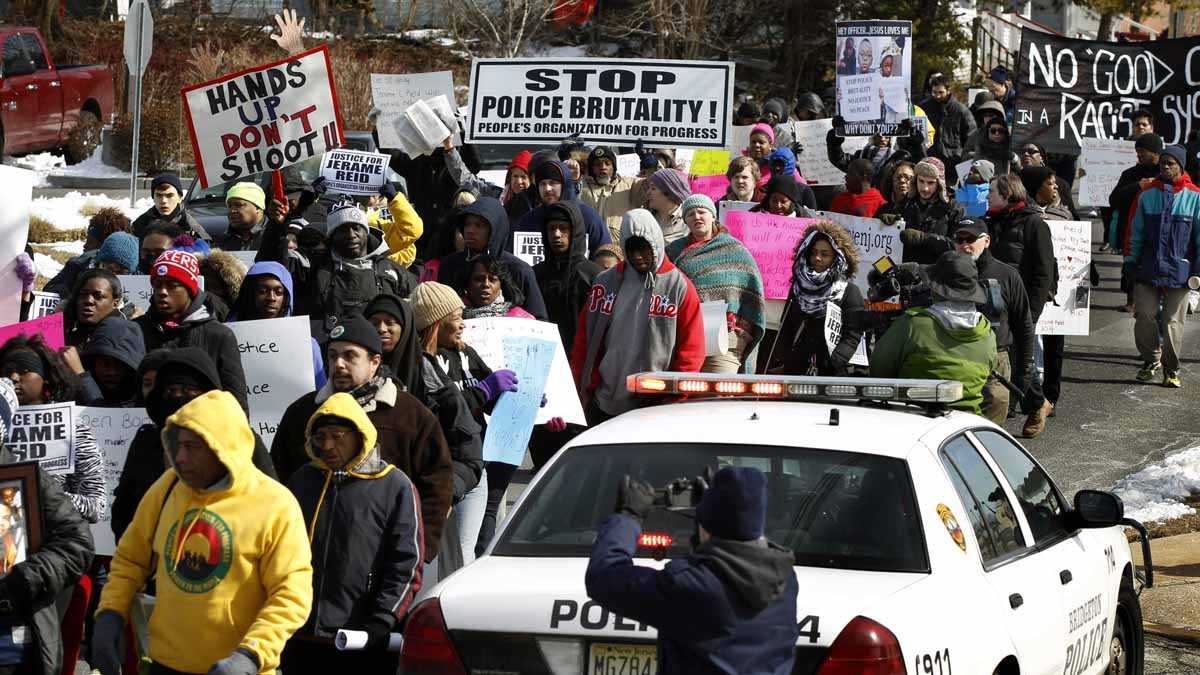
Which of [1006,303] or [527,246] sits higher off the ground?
[527,246]

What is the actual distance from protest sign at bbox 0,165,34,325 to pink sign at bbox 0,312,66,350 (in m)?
1.33

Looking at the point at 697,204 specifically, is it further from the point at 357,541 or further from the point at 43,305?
the point at 357,541

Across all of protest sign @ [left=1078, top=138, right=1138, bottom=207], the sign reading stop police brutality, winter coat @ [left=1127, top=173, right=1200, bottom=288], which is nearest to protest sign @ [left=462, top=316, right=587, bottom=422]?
the sign reading stop police brutality

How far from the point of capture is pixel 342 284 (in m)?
9.31

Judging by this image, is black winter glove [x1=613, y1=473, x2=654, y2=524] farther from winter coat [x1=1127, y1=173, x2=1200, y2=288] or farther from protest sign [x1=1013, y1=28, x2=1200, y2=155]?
protest sign [x1=1013, y1=28, x2=1200, y2=155]

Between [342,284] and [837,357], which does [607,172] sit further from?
[342,284]

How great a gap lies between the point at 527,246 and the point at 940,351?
3.75 meters

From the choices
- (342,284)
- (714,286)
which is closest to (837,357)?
(714,286)

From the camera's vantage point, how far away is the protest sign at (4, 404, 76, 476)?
675cm

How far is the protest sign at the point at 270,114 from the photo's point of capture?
11.9 metres

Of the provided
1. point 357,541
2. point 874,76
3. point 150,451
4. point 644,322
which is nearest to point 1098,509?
point 357,541

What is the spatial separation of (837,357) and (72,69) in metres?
17.2

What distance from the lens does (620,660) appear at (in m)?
4.89

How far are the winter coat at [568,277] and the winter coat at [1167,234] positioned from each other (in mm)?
6252
